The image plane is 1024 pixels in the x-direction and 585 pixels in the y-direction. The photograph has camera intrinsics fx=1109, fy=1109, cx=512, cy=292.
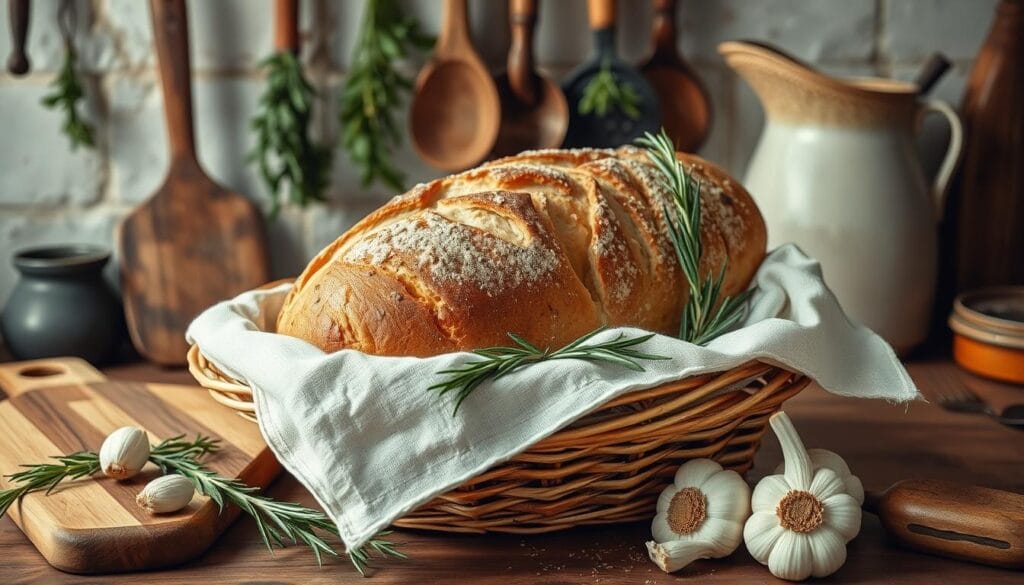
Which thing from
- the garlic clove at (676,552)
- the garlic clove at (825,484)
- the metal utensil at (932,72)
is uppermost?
the metal utensil at (932,72)

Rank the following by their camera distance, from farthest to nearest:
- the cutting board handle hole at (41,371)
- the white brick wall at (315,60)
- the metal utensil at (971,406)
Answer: the white brick wall at (315,60), the cutting board handle hole at (41,371), the metal utensil at (971,406)

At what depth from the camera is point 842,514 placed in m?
0.81

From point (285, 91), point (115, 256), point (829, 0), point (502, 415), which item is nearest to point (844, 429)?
point (502, 415)

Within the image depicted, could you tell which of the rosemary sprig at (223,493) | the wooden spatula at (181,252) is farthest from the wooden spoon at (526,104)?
the rosemary sprig at (223,493)

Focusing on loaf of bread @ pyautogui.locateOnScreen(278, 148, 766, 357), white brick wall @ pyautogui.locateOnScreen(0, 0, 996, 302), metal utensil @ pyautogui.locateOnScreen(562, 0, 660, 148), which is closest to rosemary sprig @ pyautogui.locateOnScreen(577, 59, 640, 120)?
metal utensil @ pyautogui.locateOnScreen(562, 0, 660, 148)

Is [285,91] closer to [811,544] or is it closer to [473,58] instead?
[473,58]

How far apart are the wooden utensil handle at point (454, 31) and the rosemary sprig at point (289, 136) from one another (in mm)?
187

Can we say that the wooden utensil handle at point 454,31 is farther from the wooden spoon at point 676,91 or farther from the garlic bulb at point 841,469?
the garlic bulb at point 841,469

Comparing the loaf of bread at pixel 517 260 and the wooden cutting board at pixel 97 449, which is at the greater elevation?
the loaf of bread at pixel 517 260

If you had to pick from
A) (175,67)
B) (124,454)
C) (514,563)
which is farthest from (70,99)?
(514,563)

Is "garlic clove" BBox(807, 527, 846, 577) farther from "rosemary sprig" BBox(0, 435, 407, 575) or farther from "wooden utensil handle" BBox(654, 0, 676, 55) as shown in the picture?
"wooden utensil handle" BBox(654, 0, 676, 55)

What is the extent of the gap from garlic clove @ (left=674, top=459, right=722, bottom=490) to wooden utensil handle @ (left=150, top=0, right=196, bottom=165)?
0.92 metres

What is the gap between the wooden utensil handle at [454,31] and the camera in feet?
4.81

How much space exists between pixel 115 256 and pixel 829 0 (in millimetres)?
1068
